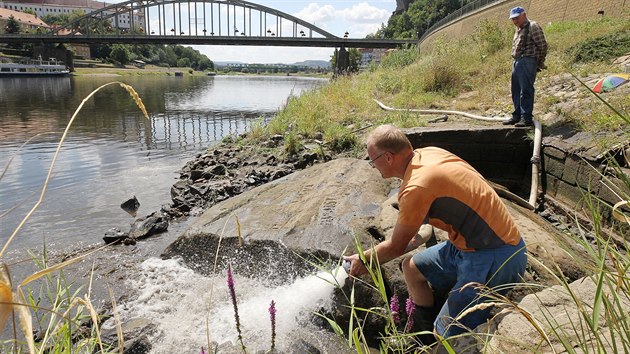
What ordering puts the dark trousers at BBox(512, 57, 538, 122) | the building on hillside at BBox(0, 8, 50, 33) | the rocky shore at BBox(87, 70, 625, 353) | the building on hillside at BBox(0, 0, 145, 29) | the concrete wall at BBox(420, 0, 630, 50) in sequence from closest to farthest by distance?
the rocky shore at BBox(87, 70, 625, 353) → the dark trousers at BBox(512, 57, 538, 122) → the concrete wall at BBox(420, 0, 630, 50) → the building on hillside at BBox(0, 8, 50, 33) → the building on hillside at BBox(0, 0, 145, 29)

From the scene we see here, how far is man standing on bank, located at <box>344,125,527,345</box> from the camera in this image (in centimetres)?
302

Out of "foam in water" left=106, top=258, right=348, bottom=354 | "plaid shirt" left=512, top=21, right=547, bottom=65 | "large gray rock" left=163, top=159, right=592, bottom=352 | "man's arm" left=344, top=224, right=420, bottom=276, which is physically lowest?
"foam in water" left=106, top=258, right=348, bottom=354

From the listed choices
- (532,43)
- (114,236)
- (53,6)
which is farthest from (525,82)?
(53,6)

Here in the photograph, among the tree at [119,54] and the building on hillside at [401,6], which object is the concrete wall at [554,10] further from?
the building on hillside at [401,6]

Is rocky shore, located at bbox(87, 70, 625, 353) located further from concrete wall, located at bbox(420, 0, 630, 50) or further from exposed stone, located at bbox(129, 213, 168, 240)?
concrete wall, located at bbox(420, 0, 630, 50)

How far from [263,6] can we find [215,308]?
300 ft

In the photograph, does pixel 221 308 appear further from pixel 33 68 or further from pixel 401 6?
pixel 401 6

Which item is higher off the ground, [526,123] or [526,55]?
[526,55]

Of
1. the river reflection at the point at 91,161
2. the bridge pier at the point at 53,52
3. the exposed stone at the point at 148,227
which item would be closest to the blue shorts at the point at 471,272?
the river reflection at the point at 91,161

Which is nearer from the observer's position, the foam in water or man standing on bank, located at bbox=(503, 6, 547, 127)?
the foam in water

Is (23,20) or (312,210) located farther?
(23,20)

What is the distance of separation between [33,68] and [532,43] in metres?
73.1

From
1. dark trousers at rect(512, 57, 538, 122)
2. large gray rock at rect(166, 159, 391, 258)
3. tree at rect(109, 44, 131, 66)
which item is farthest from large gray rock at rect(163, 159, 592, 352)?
tree at rect(109, 44, 131, 66)

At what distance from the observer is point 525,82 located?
7.96 metres
